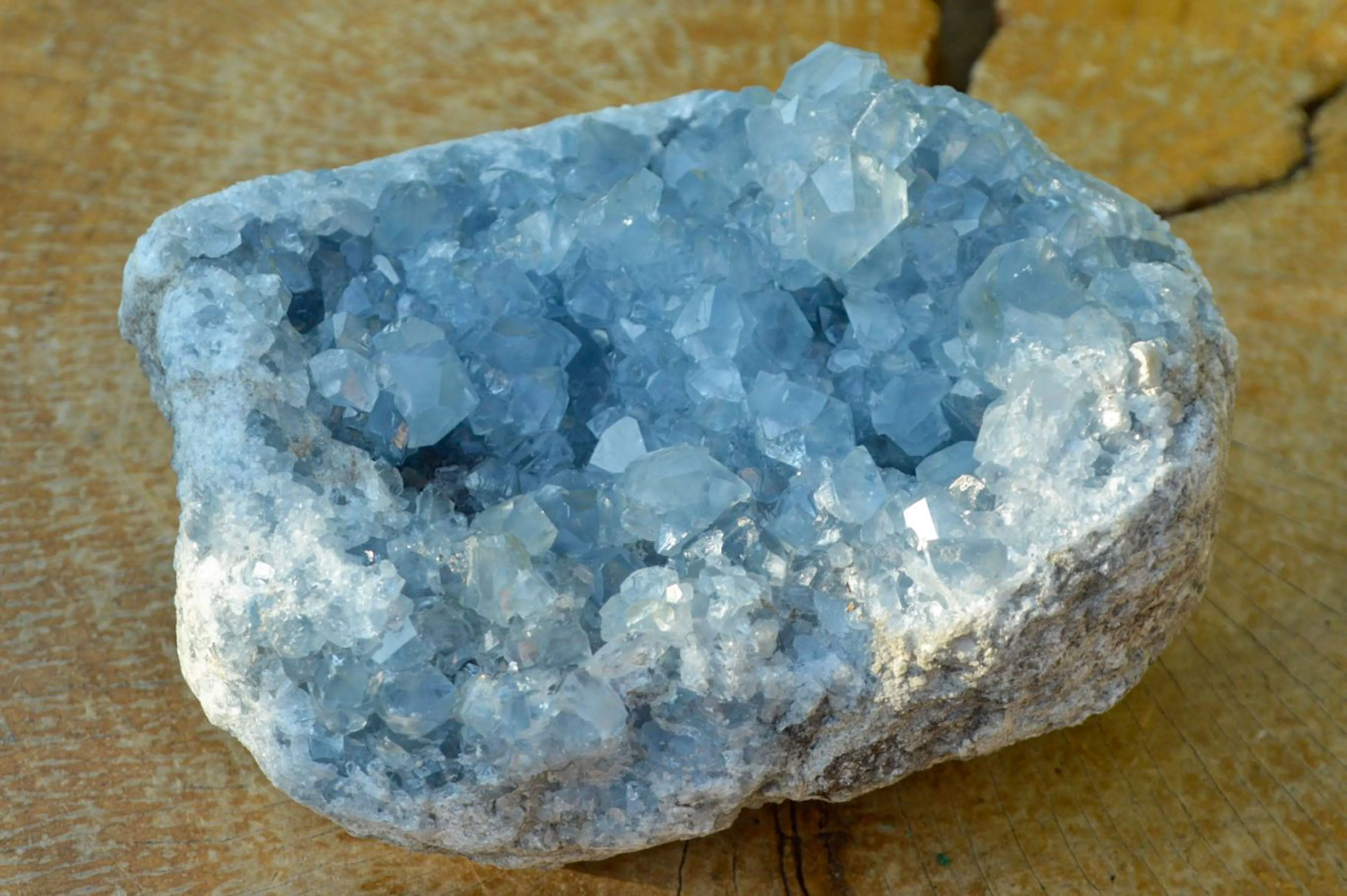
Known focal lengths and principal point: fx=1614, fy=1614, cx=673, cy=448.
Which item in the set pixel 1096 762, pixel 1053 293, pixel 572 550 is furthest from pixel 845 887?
pixel 1053 293

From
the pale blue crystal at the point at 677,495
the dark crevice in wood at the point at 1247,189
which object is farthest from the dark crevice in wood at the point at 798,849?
the dark crevice in wood at the point at 1247,189

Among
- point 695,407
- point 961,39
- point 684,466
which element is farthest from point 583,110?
point 684,466

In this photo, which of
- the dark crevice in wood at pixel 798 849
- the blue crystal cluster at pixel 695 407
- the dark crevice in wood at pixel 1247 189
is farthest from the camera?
the dark crevice in wood at pixel 1247 189

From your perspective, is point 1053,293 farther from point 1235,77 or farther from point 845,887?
point 1235,77

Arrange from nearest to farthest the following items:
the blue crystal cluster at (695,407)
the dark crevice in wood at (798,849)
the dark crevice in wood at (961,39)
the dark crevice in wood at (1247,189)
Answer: the blue crystal cluster at (695,407) → the dark crevice in wood at (798,849) → the dark crevice in wood at (1247,189) → the dark crevice in wood at (961,39)

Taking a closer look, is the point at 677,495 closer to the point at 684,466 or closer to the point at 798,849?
the point at 684,466

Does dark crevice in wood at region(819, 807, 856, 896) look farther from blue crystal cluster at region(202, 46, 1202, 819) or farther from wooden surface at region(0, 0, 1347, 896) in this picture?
blue crystal cluster at region(202, 46, 1202, 819)

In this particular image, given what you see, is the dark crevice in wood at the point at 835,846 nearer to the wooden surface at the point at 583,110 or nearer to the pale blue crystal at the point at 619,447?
the wooden surface at the point at 583,110
